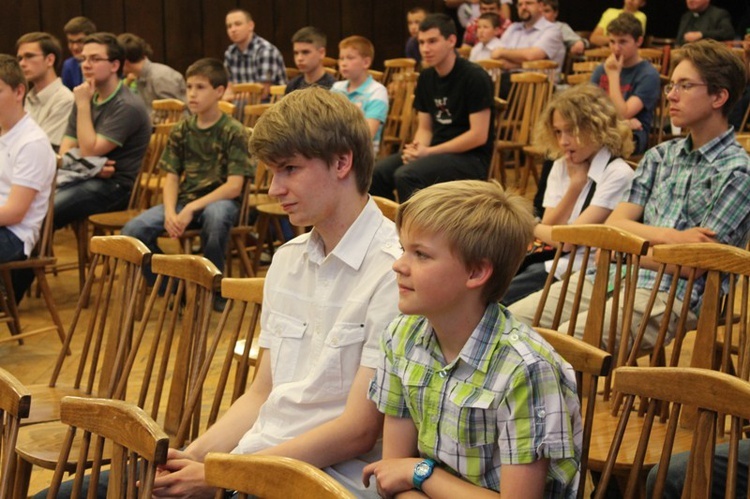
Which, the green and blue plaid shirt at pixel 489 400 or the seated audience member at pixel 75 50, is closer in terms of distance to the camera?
the green and blue plaid shirt at pixel 489 400

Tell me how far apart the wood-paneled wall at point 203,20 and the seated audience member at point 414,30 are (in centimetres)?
36

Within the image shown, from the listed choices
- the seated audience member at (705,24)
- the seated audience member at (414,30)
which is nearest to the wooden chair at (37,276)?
the seated audience member at (414,30)

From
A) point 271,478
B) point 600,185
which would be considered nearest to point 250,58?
point 600,185

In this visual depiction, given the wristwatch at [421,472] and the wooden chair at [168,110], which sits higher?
the wristwatch at [421,472]

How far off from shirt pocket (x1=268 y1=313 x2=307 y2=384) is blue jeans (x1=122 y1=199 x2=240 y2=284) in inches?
109

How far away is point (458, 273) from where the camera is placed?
176 cm

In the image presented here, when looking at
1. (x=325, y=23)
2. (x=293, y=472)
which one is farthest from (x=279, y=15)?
(x=293, y=472)

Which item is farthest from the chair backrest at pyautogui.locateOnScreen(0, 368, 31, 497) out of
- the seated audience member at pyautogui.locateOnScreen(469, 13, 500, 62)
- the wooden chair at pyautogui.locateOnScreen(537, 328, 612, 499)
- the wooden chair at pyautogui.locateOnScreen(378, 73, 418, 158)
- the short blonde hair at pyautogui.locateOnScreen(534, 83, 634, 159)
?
the seated audience member at pyautogui.locateOnScreen(469, 13, 500, 62)

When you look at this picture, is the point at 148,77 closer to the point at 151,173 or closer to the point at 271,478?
the point at 151,173

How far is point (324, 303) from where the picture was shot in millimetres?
2076

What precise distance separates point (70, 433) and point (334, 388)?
491mm

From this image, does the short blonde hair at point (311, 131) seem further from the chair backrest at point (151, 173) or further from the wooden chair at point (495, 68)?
the wooden chair at point (495, 68)

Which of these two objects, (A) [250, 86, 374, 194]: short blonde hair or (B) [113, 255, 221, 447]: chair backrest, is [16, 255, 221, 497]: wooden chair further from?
(A) [250, 86, 374, 194]: short blonde hair

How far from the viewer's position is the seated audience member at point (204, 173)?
4.91 m
